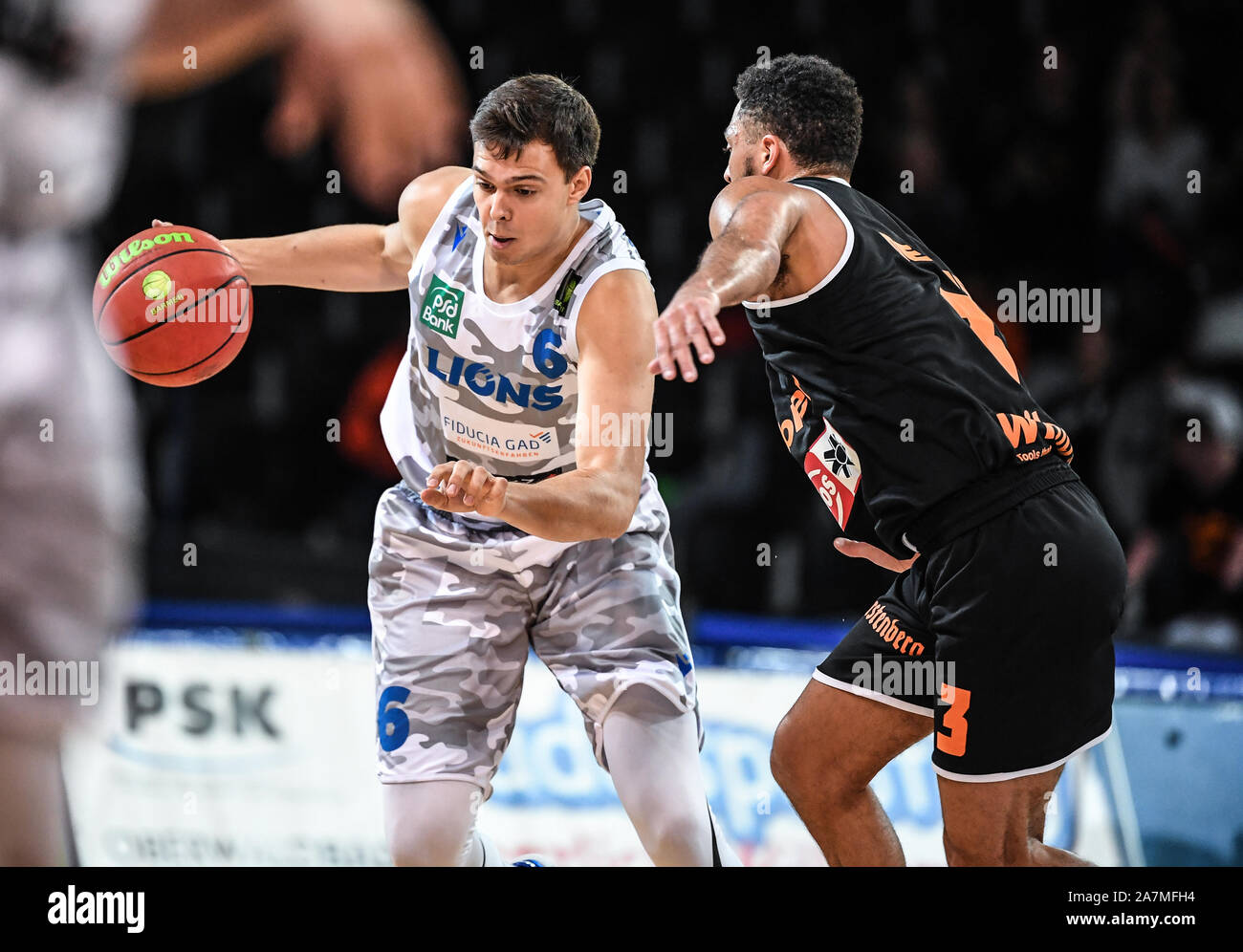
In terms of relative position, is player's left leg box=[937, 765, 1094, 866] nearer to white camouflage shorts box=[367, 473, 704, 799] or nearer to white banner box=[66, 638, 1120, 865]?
white camouflage shorts box=[367, 473, 704, 799]

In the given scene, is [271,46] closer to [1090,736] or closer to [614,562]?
[614,562]

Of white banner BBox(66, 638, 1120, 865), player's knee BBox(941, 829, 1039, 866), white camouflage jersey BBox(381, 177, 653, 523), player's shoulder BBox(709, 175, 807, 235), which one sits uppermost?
player's shoulder BBox(709, 175, 807, 235)

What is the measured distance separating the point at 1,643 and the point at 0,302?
389 mm

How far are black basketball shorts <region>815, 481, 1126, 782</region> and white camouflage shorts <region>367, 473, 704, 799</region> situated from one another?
0.62m

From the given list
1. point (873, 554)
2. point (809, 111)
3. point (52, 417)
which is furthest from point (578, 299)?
point (52, 417)

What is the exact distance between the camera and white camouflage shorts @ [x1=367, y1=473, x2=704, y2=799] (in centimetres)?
327

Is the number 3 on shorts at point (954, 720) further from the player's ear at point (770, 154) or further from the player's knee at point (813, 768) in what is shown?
the player's ear at point (770, 154)

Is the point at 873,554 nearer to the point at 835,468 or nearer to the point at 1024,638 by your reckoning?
the point at 835,468

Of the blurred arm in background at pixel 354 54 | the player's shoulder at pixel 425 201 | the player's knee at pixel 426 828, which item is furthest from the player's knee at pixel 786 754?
the blurred arm in background at pixel 354 54

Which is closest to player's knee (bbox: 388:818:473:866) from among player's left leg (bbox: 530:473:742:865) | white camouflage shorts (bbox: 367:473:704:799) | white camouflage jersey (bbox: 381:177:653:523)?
white camouflage shorts (bbox: 367:473:704:799)

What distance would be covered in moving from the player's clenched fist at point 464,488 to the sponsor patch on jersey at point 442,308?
2.52 ft

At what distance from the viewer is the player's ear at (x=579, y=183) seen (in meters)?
3.28

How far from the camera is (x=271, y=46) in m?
7.40

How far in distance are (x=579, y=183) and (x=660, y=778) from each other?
1344 mm
